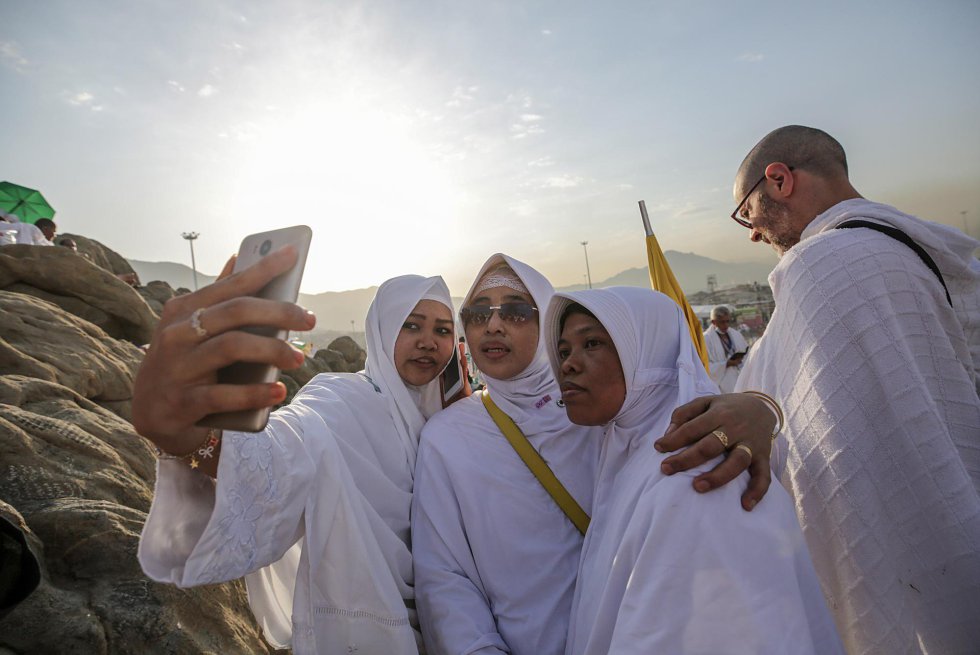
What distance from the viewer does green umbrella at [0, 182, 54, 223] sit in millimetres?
13648

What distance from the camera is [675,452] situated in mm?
1705

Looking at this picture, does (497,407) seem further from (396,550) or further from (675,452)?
(675,452)

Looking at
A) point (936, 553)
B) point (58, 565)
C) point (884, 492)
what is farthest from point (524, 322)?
point (58, 565)

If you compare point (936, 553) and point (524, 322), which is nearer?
point (936, 553)

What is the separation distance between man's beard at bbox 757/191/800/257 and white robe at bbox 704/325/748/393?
6.28 m

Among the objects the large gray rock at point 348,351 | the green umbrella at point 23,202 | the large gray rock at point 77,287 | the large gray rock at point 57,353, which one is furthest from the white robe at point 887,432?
the green umbrella at point 23,202

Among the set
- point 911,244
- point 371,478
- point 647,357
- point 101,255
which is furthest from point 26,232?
point 911,244

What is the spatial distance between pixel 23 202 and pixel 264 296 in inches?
712

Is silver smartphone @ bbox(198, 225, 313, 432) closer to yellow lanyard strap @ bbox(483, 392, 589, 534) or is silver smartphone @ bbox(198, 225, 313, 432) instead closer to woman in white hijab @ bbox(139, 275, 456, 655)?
woman in white hijab @ bbox(139, 275, 456, 655)

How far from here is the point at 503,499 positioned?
247 cm

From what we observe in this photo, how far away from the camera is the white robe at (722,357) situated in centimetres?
879

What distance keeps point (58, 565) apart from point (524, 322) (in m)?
2.36

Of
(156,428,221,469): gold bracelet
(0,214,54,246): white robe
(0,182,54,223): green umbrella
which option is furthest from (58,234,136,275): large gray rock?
(156,428,221,469): gold bracelet

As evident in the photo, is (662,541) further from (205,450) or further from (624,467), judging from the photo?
(205,450)
